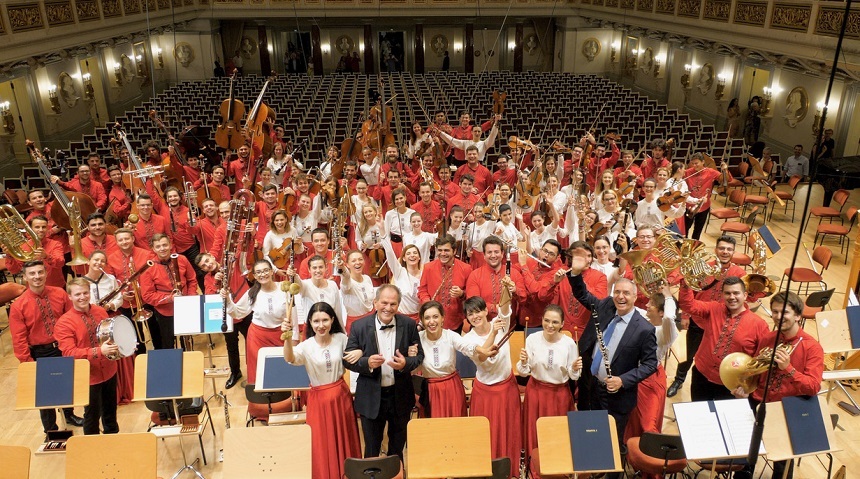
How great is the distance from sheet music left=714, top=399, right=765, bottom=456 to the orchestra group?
13.2 inches

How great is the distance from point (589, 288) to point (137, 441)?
11.7 feet

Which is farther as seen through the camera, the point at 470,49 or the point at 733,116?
the point at 470,49

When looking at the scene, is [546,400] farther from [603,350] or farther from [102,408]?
[102,408]

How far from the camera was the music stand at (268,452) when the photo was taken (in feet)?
12.8

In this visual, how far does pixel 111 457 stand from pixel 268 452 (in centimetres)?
100

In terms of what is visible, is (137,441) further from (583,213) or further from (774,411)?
(583,213)

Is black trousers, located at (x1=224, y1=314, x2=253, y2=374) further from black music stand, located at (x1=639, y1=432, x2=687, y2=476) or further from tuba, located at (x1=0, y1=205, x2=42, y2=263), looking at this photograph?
black music stand, located at (x1=639, y1=432, x2=687, y2=476)

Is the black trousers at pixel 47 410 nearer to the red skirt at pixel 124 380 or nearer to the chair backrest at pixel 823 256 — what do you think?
the red skirt at pixel 124 380

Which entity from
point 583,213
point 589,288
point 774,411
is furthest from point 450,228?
point 774,411

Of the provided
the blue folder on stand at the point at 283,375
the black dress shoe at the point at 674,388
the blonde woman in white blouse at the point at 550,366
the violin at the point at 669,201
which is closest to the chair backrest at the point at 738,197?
the violin at the point at 669,201

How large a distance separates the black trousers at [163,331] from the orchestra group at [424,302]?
25 mm

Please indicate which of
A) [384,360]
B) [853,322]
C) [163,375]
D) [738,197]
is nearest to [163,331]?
[163,375]

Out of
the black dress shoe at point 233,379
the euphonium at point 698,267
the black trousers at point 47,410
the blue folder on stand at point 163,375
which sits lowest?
the black dress shoe at point 233,379

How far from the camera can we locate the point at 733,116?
1547cm
